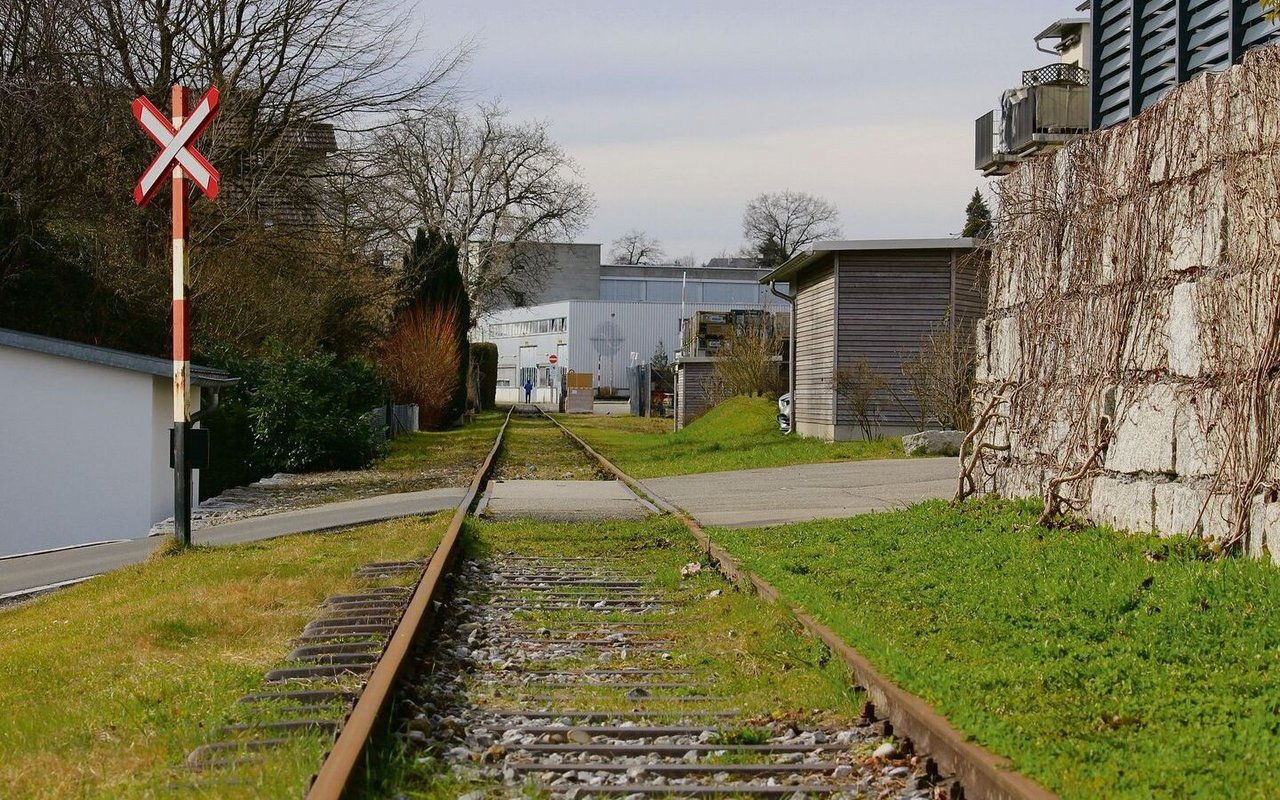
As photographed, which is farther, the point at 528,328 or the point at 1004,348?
the point at 528,328

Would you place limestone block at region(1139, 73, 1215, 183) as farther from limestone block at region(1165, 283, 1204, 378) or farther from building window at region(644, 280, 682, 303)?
building window at region(644, 280, 682, 303)

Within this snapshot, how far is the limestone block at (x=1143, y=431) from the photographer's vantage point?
869 centimetres

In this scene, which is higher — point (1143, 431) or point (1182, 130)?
point (1182, 130)

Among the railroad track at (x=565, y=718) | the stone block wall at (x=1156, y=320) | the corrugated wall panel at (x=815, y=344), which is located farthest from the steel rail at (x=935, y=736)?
the corrugated wall panel at (x=815, y=344)

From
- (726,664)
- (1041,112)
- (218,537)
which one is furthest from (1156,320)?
(1041,112)

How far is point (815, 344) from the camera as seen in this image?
1113 inches

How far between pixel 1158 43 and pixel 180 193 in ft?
29.5

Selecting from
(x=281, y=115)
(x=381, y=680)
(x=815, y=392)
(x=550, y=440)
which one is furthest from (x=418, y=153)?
(x=381, y=680)

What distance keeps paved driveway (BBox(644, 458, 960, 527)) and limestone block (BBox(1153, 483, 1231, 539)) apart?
455cm

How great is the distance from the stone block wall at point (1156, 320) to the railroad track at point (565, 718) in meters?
2.86

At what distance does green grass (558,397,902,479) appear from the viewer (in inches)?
898

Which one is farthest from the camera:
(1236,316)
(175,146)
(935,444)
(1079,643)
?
(935,444)

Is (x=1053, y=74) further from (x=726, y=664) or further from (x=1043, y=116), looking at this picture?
(x=726, y=664)

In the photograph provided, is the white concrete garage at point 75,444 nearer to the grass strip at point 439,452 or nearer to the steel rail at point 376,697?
the grass strip at point 439,452
